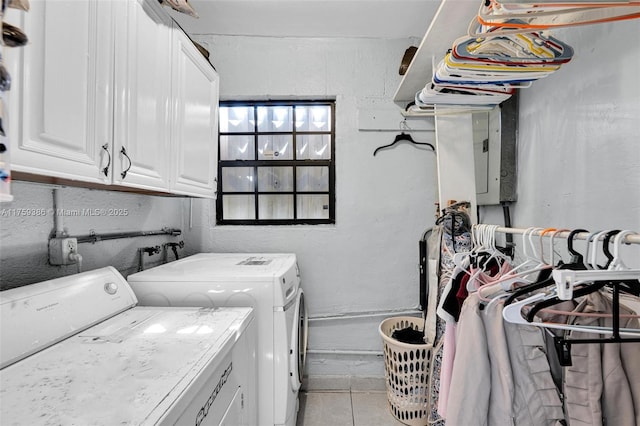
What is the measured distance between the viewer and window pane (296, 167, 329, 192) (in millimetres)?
2717

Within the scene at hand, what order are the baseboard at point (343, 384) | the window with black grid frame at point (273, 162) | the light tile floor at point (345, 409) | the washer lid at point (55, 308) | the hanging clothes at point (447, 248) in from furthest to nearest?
the window with black grid frame at point (273, 162) → the baseboard at point (343, 384) → the light tile floor at point (345, 409) → the hanging clothes at point (447, 248) → the washer lid at point (55, 308)

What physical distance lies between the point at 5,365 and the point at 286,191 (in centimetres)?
203

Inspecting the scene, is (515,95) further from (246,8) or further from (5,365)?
(5,365)

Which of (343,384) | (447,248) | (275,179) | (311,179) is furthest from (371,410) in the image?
(275,179)

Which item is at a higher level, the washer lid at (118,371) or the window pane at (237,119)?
the window pane at (237,119)

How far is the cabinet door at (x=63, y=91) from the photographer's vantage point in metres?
0.83

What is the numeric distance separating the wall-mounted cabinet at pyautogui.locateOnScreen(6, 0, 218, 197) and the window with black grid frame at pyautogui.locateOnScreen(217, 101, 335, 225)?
34.4 inches

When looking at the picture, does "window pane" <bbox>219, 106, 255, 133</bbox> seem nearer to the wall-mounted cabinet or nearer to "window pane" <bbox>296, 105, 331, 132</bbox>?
"window pane" <bbox>296, 105, 331, 132</bbox>

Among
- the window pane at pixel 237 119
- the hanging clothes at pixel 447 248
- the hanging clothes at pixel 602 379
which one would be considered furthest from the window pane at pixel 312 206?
the hanging clothes at pixel 602 379

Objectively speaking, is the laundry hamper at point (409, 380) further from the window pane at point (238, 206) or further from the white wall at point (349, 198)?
the window pane at point (238, 206)

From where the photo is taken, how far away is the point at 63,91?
0.95 metres

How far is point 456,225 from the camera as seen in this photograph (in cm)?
178

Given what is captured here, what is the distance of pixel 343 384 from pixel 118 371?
2.06 m

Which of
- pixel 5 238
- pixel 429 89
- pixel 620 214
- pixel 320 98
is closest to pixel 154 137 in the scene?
pixel 5 238
